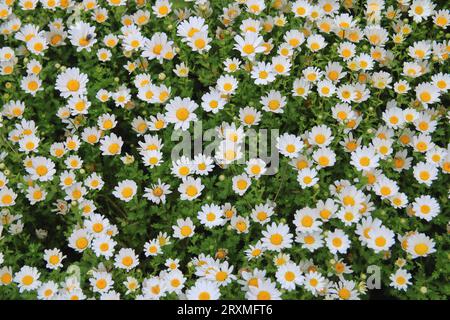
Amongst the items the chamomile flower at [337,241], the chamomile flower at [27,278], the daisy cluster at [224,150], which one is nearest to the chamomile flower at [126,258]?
the daisy cluster at [224,150]

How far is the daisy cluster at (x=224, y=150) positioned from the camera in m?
3.77

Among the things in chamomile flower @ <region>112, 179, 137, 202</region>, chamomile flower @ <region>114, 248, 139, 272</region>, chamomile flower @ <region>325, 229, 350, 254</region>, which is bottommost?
chamomile flower @ <region>114, 248, 139, 272</region>

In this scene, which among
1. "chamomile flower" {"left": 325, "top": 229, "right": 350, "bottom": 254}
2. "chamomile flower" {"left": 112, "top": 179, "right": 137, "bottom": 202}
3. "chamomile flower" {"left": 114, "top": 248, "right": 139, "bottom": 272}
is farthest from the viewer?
"chamomile flower" {"left": 112, "top": 179, "right": 137, "bottom": 202}

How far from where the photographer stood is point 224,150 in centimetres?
415

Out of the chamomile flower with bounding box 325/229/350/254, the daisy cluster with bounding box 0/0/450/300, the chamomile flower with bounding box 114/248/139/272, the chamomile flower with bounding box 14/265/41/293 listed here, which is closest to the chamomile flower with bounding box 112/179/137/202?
the daisy cluster with bounding box 0/0/450/300

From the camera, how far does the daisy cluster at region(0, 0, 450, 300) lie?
3768 mm

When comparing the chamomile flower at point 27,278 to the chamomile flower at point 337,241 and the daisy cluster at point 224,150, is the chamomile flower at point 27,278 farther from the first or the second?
the chamomile flower at point 337,241

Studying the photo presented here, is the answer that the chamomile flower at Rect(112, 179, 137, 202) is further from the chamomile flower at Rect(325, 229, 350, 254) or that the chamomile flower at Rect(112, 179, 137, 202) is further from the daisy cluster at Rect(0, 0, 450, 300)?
the chamomile flower at Rect(325, 229, 350, 254)

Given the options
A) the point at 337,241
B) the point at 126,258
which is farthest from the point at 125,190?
the point at 337,241

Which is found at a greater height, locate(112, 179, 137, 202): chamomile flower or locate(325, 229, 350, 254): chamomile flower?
locate(112, 179, 137, 202): chamomile flower

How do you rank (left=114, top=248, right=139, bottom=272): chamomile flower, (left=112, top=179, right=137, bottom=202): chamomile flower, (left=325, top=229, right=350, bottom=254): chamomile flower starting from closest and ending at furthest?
(left=325, top=229, right=350, bottom=254): chamomile flower, (left=114, top=248, right=139, bottom=272): chamomile flower, (left=112, top=179, right=137, bottom=202): chamomile flower

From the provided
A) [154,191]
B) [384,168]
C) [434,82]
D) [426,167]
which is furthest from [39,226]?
[434,82]

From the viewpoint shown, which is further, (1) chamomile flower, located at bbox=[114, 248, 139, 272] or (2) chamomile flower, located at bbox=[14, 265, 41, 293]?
(1) chamomile flower, located at bbox=[114, 248, 139, 272]

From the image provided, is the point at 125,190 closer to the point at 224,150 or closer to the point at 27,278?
the point at 224,150
